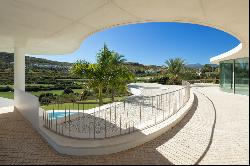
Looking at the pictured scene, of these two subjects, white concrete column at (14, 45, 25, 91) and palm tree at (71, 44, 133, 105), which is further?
palm tree at (71, 44, 133, 105)

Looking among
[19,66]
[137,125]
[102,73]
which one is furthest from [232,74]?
[19,66]

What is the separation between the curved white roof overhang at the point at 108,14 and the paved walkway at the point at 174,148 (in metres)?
2.34

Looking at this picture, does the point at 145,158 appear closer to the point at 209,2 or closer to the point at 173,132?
the point at 173,132

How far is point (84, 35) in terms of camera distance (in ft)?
32.7

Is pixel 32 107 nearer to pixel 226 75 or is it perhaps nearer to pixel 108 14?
pixel 108 14

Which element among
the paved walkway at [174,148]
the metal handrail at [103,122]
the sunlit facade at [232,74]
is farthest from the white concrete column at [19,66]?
the sunlit facade at [232,74]

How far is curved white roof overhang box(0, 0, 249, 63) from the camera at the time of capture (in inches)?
232

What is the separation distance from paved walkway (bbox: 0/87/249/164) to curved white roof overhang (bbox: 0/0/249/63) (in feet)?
7.68

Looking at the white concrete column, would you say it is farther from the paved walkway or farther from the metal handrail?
the paved walkway

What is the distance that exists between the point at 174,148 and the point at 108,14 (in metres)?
4.03

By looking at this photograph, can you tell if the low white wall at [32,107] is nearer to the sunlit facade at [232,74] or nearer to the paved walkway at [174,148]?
the paved walkway at [174,148]

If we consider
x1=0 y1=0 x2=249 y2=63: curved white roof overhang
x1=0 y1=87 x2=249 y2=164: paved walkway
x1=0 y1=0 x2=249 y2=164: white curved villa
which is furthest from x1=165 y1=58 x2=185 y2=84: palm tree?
x1=0 y1=87 x2=249 y2=164: paved walkway

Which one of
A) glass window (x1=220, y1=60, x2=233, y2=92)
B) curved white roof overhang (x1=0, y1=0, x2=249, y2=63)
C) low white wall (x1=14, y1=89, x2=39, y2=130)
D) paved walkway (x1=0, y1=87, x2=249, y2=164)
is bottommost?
paved walkway (x1=0, y1=87, x2=249, y2=164)

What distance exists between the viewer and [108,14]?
7.00 meters
